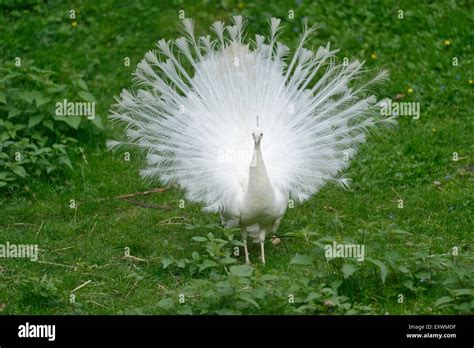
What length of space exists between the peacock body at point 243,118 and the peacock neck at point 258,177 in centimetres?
43

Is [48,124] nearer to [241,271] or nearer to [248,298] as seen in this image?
[241,271]

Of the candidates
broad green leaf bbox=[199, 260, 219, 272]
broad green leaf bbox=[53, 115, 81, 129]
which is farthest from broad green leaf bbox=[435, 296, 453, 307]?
broad green leaf bbox=[53, 115, 81, 129]

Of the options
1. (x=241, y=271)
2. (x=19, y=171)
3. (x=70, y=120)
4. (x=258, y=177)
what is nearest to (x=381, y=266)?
(x=241, y=271)

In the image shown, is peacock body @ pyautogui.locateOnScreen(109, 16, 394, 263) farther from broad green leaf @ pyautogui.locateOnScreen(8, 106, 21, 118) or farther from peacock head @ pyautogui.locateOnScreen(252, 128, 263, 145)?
broad green leaf @ pyautogui.locateOnScreen(8, 106, 21, 118)

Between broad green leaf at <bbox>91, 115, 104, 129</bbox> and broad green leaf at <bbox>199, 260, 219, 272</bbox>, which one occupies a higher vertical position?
broad green leaf at <bbox>91, 115, 104, 129</bbox>

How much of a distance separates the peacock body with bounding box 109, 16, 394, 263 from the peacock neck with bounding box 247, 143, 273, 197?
17.0 inches

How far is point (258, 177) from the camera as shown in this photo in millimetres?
8000

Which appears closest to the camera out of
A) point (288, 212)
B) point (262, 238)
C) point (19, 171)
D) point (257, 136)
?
point (257, 136)

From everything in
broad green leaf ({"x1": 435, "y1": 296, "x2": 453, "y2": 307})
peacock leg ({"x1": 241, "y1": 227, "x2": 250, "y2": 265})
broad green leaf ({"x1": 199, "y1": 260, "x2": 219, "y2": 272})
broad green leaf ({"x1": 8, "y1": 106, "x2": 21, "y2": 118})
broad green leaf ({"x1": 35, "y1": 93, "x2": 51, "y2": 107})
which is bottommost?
broad green leaf ({"x1": 435, "y1": 296, "x2": 453, "y2": 307})

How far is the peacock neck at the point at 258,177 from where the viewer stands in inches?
314

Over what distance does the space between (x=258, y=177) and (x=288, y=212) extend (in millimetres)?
1594

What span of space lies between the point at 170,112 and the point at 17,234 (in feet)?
5.89

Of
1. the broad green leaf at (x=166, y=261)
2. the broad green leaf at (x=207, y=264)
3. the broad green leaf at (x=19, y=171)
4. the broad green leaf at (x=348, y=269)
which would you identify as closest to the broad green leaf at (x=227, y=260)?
the broad green leaf at (x=207, y=264)

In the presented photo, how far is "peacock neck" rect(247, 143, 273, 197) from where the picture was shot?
314 inches
